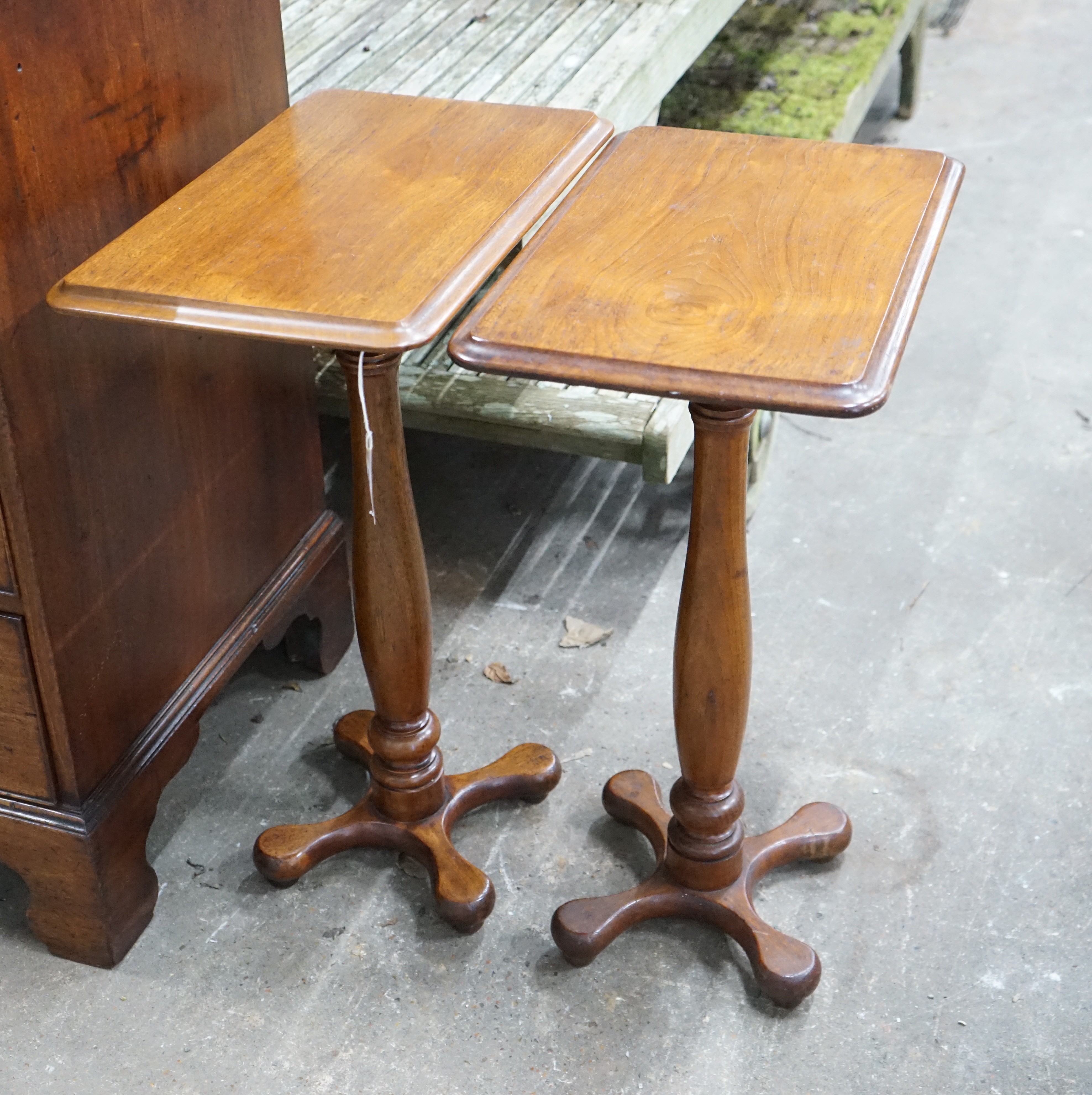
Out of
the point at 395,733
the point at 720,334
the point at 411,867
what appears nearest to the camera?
the point at 720,334

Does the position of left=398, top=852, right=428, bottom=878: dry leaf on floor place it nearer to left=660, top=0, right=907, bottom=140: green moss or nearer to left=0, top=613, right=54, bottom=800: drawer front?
left=0, top=613, right=54, bottom=800: drawer front

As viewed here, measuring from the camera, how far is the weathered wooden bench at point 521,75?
2469 millimetres

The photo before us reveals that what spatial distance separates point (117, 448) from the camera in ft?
5.67

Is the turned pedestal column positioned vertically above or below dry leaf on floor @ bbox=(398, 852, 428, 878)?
above

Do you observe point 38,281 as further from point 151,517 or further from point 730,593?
point 730,593

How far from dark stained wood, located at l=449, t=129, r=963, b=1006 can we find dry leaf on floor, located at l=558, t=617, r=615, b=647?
483mm

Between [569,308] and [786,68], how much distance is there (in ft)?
8.80

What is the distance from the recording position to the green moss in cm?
351

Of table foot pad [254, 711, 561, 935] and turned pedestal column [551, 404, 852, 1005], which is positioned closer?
turned pedestal column [551, 404, 852, 1005]

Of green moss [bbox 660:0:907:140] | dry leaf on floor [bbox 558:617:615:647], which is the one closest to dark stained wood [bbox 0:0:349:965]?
dry leaf on floor [bbox 558:617:615:647]

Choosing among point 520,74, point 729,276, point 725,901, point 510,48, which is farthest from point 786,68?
point 725,901

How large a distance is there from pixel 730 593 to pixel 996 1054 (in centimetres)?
73

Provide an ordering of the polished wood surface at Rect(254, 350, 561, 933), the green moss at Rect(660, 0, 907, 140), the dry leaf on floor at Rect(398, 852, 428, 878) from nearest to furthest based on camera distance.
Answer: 1. the polished wood surface at Rect(254, 350, 561, 933)
2. the dry leaf on floor at Rect(398, 852, 428, 878)
3. the green moss at Rect(660, 0, 907, 140)

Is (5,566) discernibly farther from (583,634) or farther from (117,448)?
(583,634)
